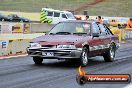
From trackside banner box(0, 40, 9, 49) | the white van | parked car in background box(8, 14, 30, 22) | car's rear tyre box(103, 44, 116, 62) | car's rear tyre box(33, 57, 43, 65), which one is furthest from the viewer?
parked car in background box(8, 14, 30, 22)

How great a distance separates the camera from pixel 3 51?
1681cm

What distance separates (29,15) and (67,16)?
955cm

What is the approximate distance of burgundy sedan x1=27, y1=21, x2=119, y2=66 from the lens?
12.2 metres

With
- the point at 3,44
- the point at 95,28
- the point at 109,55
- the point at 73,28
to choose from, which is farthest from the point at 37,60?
the point at 3,44

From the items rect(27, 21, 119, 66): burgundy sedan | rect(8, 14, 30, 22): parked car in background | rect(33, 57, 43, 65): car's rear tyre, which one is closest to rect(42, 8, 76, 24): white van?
rect(8, 14, 30, 22): parked car in background

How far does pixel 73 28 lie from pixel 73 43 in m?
1.19

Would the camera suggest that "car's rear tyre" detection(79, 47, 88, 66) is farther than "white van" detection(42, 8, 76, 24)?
No

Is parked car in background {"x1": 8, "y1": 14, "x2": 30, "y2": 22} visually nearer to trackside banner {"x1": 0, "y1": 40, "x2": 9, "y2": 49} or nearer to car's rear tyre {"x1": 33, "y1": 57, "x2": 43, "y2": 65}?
trackside banner {"x1": 0, "y1": 40, "x2": 9, "y2": 49}

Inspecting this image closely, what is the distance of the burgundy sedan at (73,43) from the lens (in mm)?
12195

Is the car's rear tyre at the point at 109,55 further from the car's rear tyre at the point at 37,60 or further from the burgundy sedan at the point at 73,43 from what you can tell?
the car's rear tyre at the point at 37,60

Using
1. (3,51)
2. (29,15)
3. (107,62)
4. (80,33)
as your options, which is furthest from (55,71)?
(29,15)

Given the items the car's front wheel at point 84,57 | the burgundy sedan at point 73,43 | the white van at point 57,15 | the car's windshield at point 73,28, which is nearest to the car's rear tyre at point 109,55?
the burgundy sedan at point 73,43

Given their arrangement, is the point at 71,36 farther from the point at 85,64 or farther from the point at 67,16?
the point at 67,16

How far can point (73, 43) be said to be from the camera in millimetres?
12195
